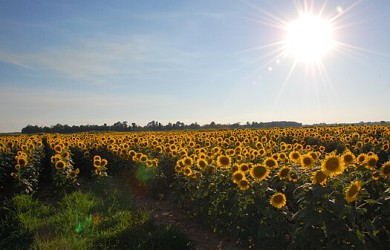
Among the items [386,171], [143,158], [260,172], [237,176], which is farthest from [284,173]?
[143,158]

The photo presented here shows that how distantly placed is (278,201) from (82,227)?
3790 millimetres

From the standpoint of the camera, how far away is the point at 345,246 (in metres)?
3.75

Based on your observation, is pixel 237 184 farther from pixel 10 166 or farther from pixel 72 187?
pixel 10 166

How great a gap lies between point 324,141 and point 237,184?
37.8 ft

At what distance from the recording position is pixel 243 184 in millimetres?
5266

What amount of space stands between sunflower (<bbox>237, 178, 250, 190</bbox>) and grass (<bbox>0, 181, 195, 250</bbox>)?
139 cm

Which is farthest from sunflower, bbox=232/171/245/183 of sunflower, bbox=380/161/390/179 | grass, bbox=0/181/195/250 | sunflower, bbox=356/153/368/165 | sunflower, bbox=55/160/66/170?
sunflower, bbox=55/160/66/170

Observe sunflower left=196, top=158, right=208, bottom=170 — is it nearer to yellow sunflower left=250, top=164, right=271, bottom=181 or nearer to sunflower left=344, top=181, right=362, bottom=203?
yellow sunflower left=250, top=164, right=271, bottom=181

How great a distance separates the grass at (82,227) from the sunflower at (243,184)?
1.39m

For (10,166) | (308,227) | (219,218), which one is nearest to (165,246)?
(219,218)

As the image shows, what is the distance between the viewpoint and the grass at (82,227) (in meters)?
5.67

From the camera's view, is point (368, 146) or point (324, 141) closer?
point (368, 146)

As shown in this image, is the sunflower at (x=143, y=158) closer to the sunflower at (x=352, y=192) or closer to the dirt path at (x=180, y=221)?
the dirt path at (x=180, y=221)

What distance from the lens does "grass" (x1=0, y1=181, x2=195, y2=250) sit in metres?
5.67
